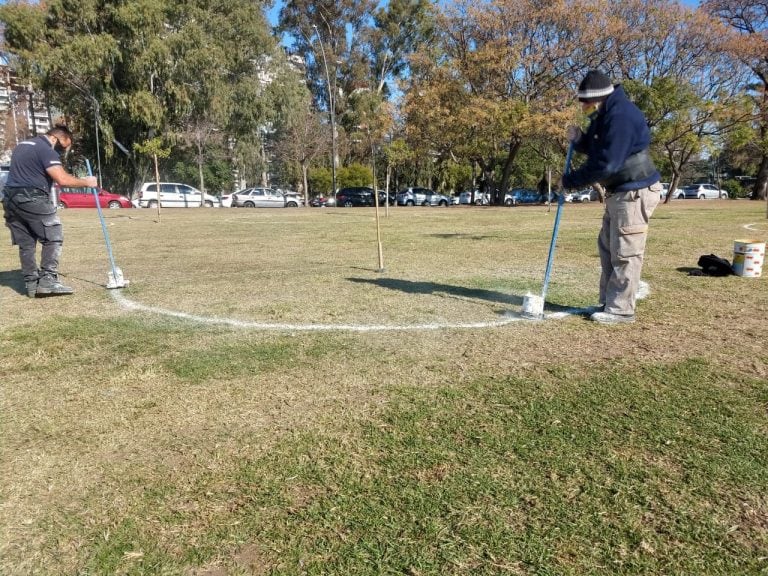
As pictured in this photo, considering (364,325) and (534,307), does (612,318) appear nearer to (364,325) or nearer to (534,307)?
(534,307)

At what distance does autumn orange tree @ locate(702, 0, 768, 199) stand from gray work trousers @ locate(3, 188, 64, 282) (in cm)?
3522

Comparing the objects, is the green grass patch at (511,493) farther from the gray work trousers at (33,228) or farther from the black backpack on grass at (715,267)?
the gray work trousers at (33,228)

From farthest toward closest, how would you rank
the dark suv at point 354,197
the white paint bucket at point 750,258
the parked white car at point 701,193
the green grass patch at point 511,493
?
the parked white car at point 701,193 < the dark suv at point 354,197 < the white paint bucket at point 750,258 < the green grass patch at point 511,493

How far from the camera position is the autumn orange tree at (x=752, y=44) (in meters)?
31.9

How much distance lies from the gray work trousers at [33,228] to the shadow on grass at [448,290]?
11.9ft

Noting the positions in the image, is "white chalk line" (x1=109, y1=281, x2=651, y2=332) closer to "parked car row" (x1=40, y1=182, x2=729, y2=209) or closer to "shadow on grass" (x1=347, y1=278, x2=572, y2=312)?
"shadow on grass" (x1=347, y1=278, x2=572, y2=312)

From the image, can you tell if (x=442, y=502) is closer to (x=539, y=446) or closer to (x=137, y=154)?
(x=539, y=446)

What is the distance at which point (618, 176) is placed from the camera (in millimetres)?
4715

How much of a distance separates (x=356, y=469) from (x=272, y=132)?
5300 cm

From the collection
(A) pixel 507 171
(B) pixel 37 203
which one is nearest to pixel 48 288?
(B) pixel 37 203

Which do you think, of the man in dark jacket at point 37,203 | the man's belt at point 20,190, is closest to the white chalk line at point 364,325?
the man in dark jacket at point 37,203

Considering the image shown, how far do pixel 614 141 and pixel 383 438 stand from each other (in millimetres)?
3195

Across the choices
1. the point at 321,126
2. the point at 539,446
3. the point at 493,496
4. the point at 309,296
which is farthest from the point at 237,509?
the point at 321,126

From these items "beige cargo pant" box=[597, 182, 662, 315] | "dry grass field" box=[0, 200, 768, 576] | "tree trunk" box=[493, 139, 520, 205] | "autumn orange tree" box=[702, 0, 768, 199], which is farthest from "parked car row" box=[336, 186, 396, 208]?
"beige cargo pant" box=[597, 182, 662, 315]
